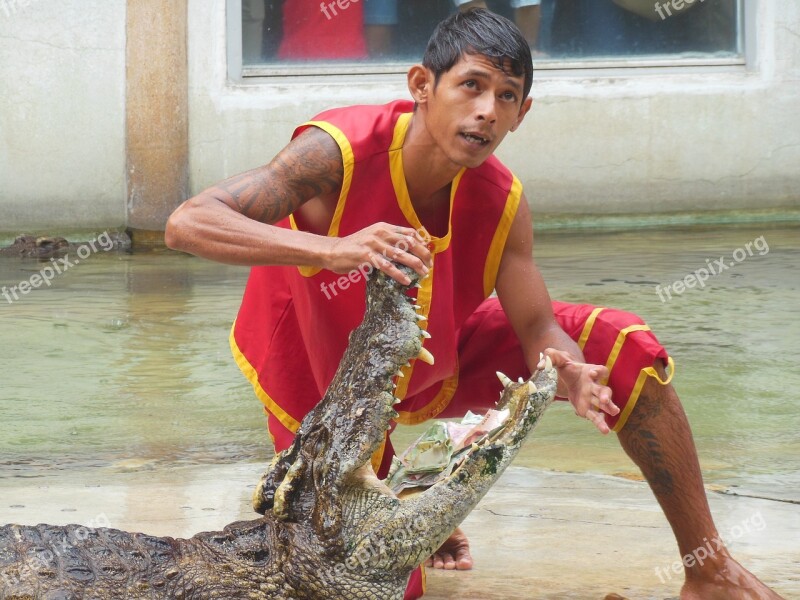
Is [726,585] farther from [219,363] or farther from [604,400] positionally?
[219,363]

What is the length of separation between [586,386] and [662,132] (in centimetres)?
674

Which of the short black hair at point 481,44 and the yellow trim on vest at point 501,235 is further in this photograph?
the yellow trim on vest at point 501,235

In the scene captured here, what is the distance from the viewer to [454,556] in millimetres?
2961

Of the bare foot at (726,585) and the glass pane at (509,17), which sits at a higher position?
the glass pane at (509,17)

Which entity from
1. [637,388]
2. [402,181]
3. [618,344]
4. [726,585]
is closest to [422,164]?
[402,181]

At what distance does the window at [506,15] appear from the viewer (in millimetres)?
8945

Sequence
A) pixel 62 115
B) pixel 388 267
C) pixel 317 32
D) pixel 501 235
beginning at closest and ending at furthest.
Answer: pixel 388 267, pixel 501 235, pixel 62 115, pixel 317 32

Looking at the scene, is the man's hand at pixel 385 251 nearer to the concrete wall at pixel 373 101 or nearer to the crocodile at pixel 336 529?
the crocodile at pixel 336 529

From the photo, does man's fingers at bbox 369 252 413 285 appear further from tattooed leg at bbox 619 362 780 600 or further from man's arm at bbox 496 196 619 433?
tattooed leg at bbox 619 362 780 600

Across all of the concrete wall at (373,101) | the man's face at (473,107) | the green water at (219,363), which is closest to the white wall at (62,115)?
the concrete wall at (373,101)

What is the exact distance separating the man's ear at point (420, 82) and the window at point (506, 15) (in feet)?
20.3

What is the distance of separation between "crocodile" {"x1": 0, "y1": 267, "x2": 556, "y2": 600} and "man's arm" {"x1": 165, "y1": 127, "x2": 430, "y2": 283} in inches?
2.4

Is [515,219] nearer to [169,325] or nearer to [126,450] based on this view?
[126,450]

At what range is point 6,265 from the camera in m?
7.71
